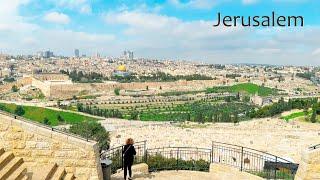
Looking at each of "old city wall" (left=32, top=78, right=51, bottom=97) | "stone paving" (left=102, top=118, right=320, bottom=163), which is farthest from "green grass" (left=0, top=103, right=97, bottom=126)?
"old city wall" (left=32, top=78, right=51, bottom=97)

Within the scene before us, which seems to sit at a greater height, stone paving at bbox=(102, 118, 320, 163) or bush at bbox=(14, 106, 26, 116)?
bush at bbox=(14, 106, 26, 116)

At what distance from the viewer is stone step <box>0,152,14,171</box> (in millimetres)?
6512

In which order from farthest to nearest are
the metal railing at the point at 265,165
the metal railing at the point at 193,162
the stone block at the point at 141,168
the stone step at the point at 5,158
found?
the metal railing at the point at 265,165, the metal railing at the point at 193,162, the stone block at the point at 141,168, the stone step at the point at 5,158

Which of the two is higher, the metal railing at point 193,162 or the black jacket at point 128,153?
the black jacket at point 128,153

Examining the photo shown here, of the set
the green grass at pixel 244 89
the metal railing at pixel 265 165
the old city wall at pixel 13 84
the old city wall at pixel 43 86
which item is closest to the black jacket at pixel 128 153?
the metal railing at pixel 265 165

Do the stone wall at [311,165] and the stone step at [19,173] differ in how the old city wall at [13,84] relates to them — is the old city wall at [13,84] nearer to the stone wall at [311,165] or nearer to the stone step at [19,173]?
the stone step at [19,173]

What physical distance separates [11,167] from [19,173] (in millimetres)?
175

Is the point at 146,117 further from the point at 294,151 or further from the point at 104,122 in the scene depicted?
the point at 294,151

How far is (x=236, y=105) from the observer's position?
3063 inches

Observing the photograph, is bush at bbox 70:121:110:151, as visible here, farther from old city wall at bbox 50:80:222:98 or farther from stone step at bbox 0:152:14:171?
old city wall at bbox 50:80:222:98

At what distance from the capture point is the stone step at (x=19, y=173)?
20.6ft

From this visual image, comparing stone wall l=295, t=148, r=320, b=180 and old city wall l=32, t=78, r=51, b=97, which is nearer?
stone wall l=295, t=148, r=320, b=180

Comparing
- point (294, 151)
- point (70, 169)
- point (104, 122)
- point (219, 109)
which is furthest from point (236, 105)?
point (70, 169)

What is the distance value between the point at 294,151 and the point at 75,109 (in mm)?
40327
